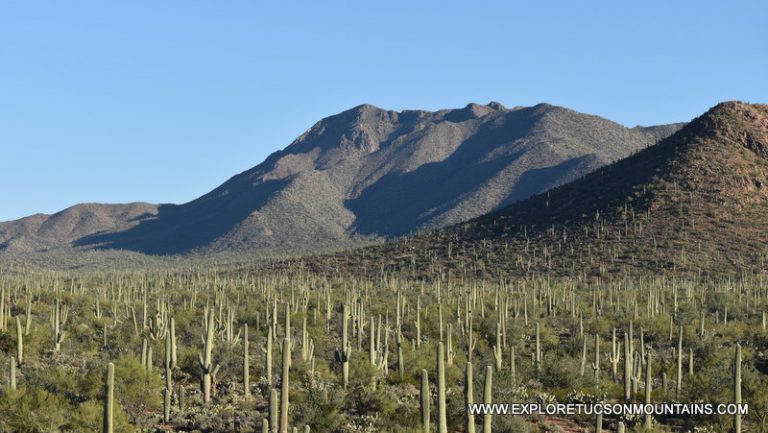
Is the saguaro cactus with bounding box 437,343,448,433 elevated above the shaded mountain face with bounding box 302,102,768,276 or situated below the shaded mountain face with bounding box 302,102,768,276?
below

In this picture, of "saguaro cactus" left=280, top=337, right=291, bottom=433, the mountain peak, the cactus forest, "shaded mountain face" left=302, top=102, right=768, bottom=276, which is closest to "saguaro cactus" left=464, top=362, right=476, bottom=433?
the cactus forest

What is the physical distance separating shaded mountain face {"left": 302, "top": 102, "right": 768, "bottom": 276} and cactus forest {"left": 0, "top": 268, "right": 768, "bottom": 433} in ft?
66.9

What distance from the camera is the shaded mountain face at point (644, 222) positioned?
64.2m

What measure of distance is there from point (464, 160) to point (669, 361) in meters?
169

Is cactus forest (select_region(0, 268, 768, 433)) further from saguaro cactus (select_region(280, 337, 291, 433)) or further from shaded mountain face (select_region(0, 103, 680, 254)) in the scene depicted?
shaded mountain face (select_region(0, 103, 680, 254))

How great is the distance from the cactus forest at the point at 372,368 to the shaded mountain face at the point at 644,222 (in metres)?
20.4

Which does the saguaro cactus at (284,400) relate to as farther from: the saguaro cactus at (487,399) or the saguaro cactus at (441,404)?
the saguaro cactus at (487,399)

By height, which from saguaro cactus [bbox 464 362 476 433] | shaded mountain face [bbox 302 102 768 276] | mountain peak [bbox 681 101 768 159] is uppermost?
mountain peak [bbox 681 101 768 159]

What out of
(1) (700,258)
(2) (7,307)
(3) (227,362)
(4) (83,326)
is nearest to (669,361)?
(3) (227,362)

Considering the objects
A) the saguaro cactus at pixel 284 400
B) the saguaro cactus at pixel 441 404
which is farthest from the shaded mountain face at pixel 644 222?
the saguaro cactus at pixel 284 400

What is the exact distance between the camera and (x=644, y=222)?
69.1 meters

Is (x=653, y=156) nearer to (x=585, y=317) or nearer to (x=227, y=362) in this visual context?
(x=585, y=317)

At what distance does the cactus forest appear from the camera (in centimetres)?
1720

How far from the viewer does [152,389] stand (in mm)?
19891
